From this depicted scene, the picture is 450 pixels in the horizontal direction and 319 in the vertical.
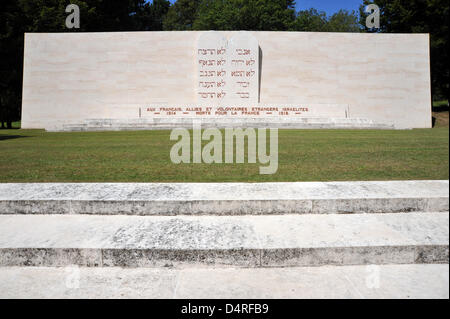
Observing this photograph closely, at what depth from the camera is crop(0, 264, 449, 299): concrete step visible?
2211mm

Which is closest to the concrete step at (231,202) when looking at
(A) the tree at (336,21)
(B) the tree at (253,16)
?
(B) the tree at (253,16)

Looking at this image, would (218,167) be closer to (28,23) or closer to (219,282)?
(219,282)

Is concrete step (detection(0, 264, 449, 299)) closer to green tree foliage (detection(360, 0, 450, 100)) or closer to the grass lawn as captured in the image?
the grass lawn

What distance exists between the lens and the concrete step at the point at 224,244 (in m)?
2.63

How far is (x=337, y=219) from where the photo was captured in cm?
337

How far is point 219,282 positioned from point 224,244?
356 millimetres

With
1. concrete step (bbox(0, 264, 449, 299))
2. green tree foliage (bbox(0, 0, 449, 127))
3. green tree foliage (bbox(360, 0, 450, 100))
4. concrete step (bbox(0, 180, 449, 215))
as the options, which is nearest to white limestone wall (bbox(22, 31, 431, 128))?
green tree foliage (bbox(0, 0, 449, 127))

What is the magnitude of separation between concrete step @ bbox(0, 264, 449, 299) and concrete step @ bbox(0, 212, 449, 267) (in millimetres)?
68

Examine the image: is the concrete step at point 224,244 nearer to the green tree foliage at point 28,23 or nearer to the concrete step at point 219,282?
the concrete step at point 219,282

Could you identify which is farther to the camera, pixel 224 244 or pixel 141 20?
pixel 141 20

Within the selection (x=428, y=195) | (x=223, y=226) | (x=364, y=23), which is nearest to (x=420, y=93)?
(x=364, y=23)

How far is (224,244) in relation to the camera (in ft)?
8.87

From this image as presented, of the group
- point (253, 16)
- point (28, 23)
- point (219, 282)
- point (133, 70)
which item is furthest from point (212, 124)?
point (253, 16)

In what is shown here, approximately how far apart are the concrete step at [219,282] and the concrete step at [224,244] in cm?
7
